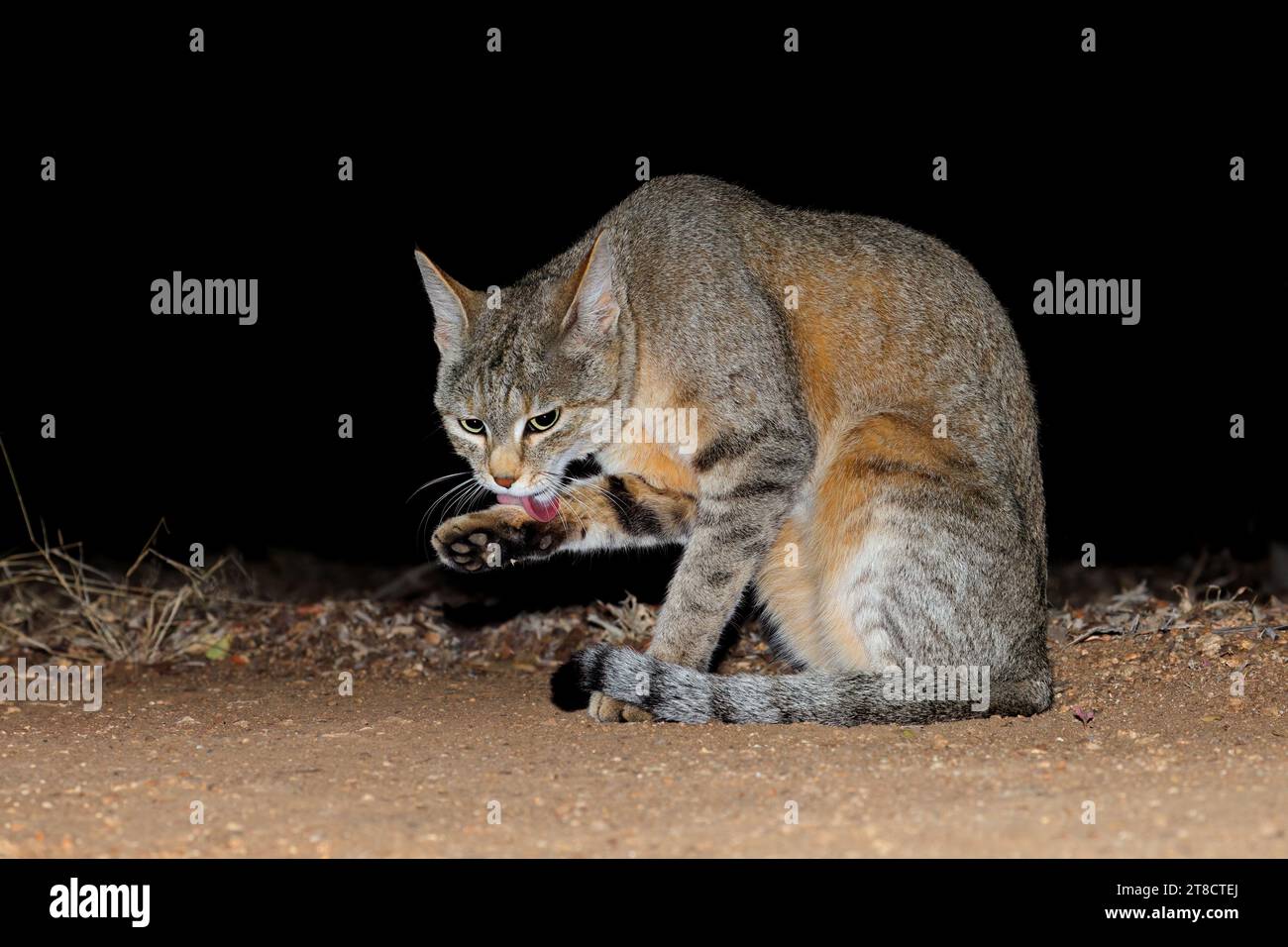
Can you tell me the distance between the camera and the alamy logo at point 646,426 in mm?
6887

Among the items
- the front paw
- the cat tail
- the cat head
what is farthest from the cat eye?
the cat tail

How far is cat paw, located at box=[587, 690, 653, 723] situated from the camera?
21.9ft

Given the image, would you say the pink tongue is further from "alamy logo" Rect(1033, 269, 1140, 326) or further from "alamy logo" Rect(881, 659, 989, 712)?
"alamy logo" Rect(1033, 269, 1140, 326)

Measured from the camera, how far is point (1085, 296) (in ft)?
32.2

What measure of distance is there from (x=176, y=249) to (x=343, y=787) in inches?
240

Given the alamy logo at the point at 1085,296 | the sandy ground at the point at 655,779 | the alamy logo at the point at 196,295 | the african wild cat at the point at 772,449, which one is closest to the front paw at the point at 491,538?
the african wild cat at the point at 772,449

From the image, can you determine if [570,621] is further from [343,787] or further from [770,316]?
[343,787]

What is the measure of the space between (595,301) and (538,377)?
490mm

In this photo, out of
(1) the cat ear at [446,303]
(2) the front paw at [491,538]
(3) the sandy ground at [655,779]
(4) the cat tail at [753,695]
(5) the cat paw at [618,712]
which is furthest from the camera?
(2) the front paw at [491,538]

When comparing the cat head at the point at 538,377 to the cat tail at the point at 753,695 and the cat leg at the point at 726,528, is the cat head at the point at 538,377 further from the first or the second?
the cat tail at the point at 753,695

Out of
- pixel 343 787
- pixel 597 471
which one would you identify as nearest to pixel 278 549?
pixel 597 471

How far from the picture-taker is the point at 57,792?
521 cm

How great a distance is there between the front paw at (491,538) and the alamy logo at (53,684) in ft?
7.02

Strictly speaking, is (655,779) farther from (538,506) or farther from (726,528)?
(538,506)
